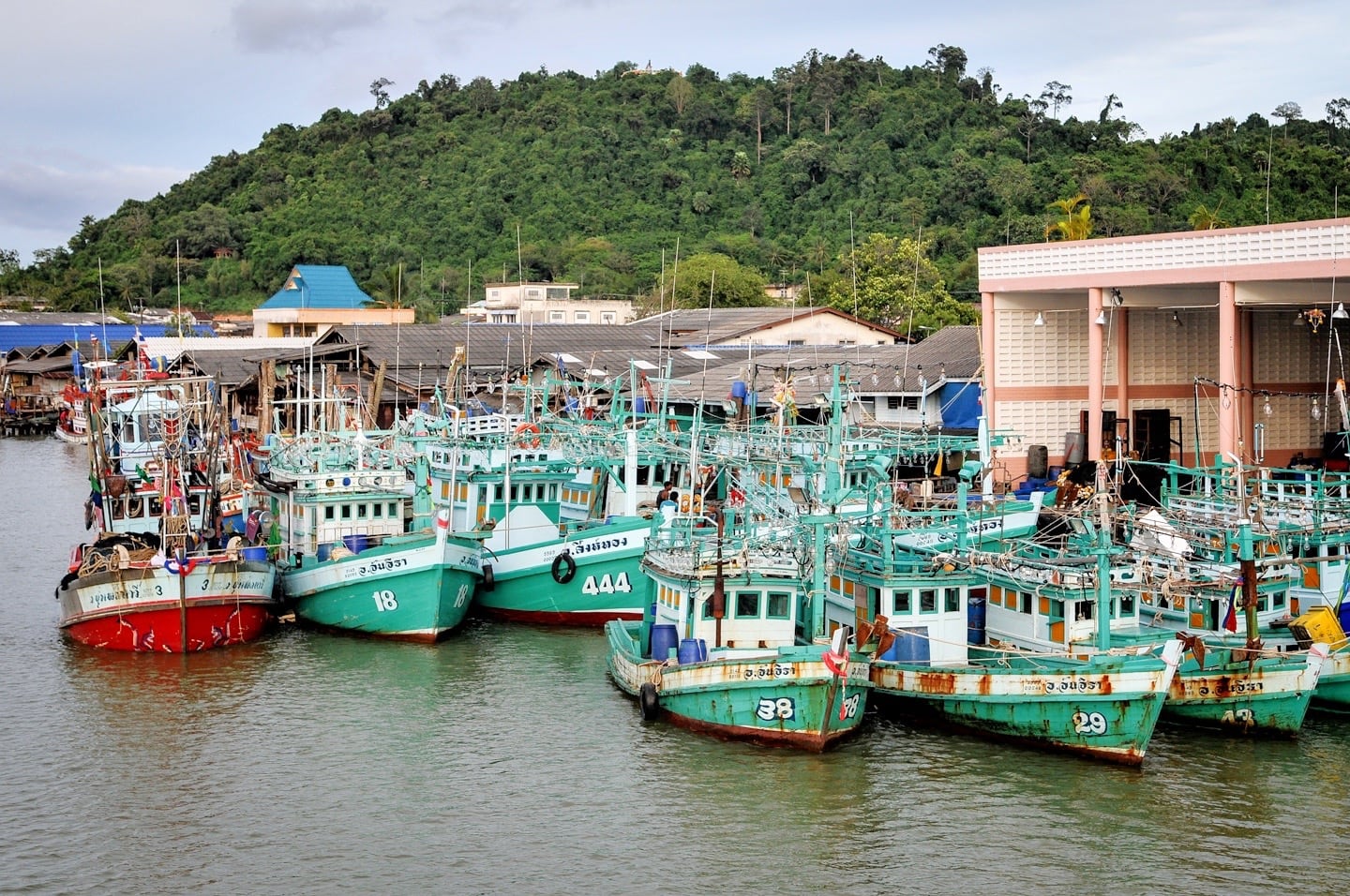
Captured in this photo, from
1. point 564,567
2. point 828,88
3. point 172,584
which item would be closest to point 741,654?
point 564,567

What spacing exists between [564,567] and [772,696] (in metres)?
9.72

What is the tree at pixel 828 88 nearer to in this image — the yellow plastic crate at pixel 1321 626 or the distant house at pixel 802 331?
the distant house at pixel 802 331

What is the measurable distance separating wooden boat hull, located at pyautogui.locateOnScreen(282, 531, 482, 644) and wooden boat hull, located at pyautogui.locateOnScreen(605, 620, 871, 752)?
25.2ft

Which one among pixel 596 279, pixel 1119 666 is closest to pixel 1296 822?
pixel 1119 666

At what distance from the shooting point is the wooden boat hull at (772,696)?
22.3 m

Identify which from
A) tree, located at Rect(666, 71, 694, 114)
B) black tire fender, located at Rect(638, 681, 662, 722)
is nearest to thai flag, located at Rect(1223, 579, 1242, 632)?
black tire fender, located at Rect(638, 681, 662, 722)

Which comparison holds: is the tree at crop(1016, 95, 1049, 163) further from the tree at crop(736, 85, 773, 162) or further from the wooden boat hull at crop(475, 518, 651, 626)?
the wooden boat hull at crop(475, 518, 651, 626)

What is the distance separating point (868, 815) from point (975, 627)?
5527 millimetres

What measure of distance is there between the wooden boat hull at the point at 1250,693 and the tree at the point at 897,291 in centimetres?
4479

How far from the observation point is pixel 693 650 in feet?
77.9

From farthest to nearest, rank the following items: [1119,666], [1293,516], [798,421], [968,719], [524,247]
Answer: [524,247]
[798,421]
[1293,516]
[968,719]
[1119,666]

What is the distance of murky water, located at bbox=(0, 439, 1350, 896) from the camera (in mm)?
18906

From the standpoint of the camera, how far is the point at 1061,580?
23.8 meters

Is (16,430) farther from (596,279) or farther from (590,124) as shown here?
(590,124)
